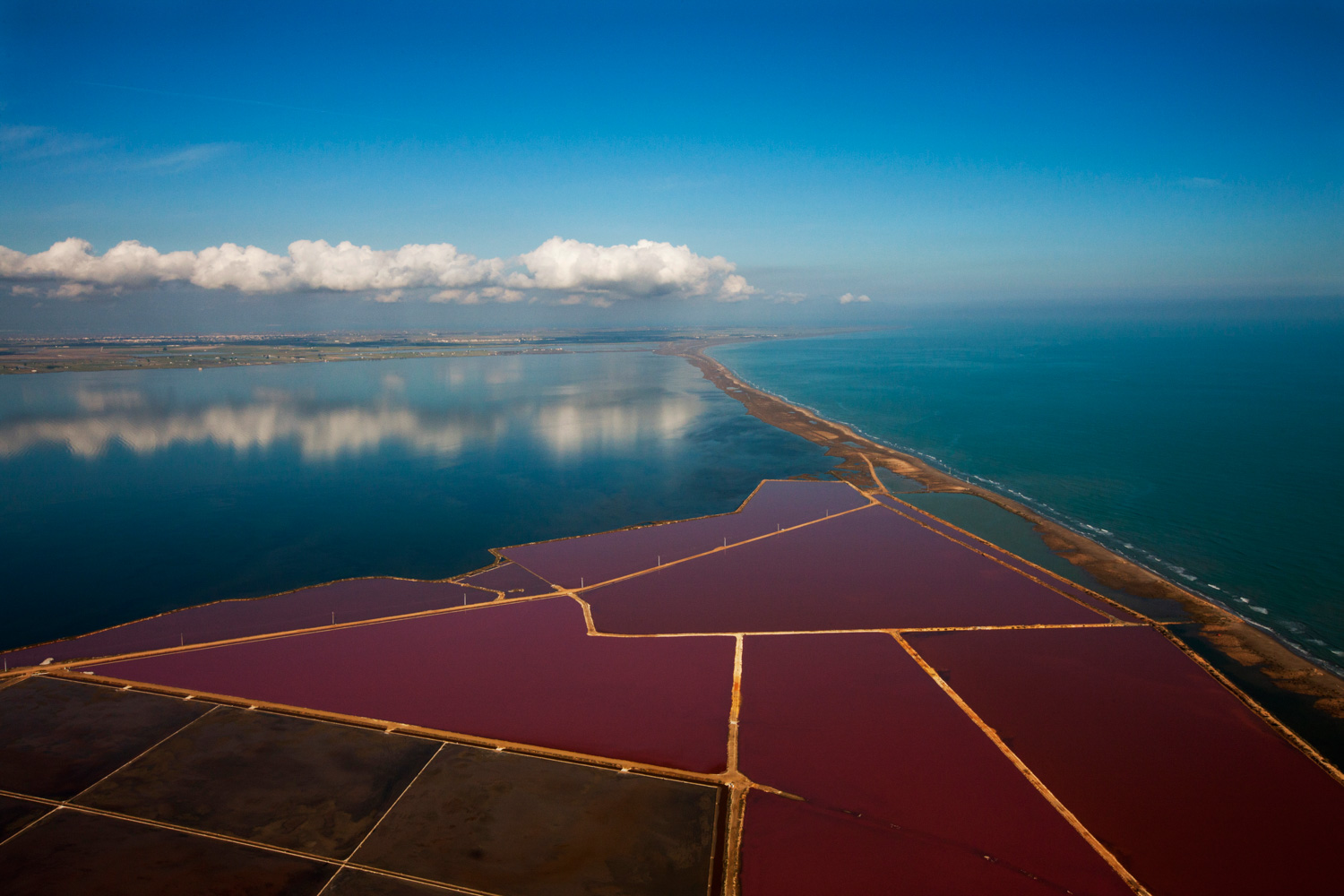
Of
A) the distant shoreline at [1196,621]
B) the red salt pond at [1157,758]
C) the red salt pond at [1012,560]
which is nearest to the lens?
the red salt pond at [1157,758]

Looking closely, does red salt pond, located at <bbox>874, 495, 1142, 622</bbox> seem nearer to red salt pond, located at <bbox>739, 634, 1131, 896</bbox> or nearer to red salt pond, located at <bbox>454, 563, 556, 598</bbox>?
red salt pond, located at <bbox>739, 634, 1131, 896</bbox>

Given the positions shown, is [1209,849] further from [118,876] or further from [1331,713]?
[118,876]

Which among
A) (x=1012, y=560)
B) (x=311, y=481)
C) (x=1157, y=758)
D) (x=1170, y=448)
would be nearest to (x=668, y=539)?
(x=1012, y=560)

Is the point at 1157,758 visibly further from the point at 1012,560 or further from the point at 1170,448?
the point at 1170,448

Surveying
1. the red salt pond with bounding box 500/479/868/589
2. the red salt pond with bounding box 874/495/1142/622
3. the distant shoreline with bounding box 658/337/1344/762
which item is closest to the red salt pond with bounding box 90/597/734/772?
the red salt pond with bounding box 500/479/868/589

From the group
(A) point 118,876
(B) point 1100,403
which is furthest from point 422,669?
(B) point 1100,403

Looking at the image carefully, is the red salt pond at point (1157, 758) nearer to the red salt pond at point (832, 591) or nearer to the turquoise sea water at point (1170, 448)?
the red salt pond at point (832, 591)

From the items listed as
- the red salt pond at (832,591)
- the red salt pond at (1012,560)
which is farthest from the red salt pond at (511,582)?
the red salt pond at (1012,560)
